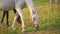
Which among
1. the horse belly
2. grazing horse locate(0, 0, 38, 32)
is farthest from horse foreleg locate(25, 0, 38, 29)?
the horse belly

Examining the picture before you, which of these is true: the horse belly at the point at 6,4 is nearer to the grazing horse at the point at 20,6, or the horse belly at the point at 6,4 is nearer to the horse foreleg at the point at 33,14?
the grazing horse at the point at 20,6

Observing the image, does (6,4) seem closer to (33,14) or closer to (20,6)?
(20,6)

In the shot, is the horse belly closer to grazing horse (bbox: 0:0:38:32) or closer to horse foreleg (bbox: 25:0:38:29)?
grazing horse (bbox: 0:0:38:32)

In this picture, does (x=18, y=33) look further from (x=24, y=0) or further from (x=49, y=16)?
(x=49, y=16)

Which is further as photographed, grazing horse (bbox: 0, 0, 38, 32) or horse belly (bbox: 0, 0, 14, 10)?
horse belly (bbox: 0, 0, 14, 10)

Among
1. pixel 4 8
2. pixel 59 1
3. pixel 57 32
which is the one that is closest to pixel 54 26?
pixel 57 32

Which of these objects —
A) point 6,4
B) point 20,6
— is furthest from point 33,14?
point 6,4

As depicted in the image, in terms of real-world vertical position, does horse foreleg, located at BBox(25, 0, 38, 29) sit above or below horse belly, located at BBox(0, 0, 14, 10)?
below

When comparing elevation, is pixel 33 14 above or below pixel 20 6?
below

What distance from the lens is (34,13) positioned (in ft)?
28.8

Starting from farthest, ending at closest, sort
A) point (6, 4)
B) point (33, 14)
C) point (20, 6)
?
point (6, 4)
point (20, 6)
point (33, 14)

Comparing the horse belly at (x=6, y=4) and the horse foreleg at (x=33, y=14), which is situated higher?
the horse belly at (x=6, y=4)

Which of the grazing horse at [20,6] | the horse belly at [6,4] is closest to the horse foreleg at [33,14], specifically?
the grazing horse at [20,6]

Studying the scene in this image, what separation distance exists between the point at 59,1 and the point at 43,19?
18.5 ft
